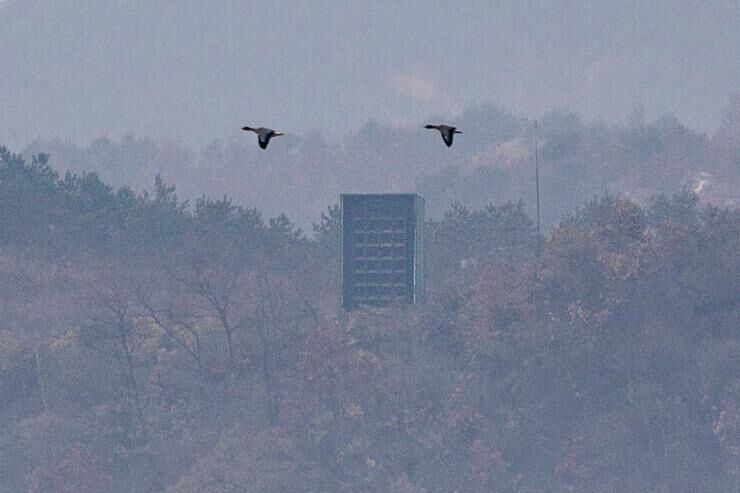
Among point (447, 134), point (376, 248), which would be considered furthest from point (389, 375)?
point (447, 134)

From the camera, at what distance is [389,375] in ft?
222

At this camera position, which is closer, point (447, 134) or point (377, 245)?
point (447, 134)

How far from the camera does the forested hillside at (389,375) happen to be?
65.9 metres

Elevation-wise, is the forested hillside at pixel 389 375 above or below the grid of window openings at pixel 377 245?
below

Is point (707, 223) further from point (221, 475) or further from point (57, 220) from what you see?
point (57, 220)

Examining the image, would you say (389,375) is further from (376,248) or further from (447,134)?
(447,134)

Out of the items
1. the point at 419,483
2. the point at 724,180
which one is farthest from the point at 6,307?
the point at 724,180

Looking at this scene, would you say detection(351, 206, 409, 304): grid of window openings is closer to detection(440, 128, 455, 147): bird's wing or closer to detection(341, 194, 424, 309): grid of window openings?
detection(341, 194, 424, 309): grid of window openings

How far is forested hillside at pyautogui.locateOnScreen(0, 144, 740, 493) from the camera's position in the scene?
216ft

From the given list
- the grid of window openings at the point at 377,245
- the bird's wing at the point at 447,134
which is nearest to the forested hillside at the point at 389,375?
the grid of window openings at the point at 377,245

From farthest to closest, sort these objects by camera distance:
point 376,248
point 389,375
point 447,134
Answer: point 376,248
point 389,375
point 447,134

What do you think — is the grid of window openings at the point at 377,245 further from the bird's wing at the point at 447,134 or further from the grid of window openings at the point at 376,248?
the bird's wing at the point at 447,134

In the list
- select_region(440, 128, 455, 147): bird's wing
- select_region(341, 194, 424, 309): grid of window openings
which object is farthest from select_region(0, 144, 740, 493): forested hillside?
select_region(440, 128, 455, 147): bird's wing

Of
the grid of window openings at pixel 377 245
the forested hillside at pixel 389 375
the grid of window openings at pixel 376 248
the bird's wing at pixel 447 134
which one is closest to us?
the bird's wing at pixel 447 134
